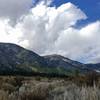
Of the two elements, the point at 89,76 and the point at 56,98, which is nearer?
the point at 56,98

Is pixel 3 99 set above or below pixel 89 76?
below

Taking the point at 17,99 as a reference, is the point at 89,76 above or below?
above

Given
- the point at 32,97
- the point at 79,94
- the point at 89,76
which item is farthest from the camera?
the point at 89,76

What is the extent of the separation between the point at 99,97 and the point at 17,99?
7.73 ft

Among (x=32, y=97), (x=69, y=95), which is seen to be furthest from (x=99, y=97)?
(x=32, y=97)

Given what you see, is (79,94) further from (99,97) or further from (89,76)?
(89,76)

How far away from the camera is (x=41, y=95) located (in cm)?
999

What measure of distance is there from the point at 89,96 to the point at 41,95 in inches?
82.1

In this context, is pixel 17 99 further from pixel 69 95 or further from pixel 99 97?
pixel 99 97

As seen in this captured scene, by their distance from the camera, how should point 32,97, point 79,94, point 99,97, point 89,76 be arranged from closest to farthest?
point 99,97, point 79,94, point 32,97, point 89,76

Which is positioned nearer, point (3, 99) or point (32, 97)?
point (3, 99)

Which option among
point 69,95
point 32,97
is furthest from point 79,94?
point 32,97

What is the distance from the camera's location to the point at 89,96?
840 cm

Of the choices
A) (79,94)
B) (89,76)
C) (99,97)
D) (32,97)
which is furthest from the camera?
(89,76)
